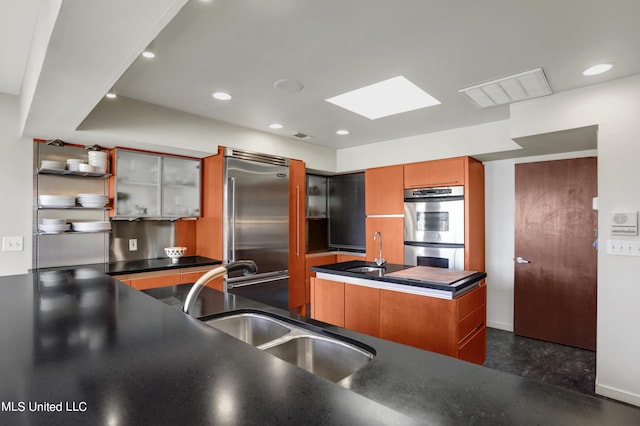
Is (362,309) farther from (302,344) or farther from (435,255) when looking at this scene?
(435,255)

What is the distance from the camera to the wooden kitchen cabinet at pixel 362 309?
2.61m

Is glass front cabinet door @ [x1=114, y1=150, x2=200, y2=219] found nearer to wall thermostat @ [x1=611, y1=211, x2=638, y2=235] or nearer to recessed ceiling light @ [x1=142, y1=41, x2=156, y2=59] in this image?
recessed ceiling light @ [x1=142, y1=41, x2=156, y2=59]

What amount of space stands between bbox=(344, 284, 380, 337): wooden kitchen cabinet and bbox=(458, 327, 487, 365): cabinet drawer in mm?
621

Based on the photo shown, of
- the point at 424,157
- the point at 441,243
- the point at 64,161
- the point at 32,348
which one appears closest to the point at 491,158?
the point at 424,157

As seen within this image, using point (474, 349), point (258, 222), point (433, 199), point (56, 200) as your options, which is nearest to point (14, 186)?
point (56, 200)

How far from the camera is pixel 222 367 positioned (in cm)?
71

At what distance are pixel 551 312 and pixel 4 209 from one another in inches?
211

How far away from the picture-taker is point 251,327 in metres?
1.60

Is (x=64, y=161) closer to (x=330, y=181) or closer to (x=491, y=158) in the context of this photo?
(x=330, y=181)

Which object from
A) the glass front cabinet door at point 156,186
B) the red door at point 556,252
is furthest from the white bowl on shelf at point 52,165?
the red door at point 556,252

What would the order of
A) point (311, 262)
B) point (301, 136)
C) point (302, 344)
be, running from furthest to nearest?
point (311, 262)
point (301, 136)
point (302, 344)

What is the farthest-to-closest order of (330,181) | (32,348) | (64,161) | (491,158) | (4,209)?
1. (330,181)
2. (491,158)
3. (64,161)
4. (4,209)
5. (32,348)

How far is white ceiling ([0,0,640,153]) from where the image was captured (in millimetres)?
1687

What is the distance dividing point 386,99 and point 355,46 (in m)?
1.04
